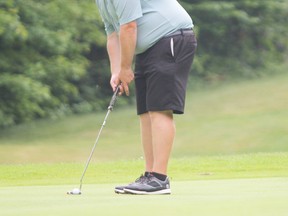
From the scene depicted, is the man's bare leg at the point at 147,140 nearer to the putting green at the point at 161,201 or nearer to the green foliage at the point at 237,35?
the putting green at the point at 161,201

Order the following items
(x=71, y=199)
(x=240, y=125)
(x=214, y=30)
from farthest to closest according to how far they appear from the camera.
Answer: (x=214, y=30) → (x=240, y=125) → (x=71, y=199)

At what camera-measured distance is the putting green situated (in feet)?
17.3

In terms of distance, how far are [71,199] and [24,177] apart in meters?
4.95

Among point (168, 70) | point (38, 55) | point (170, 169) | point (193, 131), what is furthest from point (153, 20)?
point (193, 131)

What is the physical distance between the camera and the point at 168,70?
6926 millimetres

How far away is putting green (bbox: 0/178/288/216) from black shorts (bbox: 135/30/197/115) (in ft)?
1.84

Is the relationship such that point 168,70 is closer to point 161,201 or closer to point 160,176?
point 160,176

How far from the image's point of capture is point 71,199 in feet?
20.2

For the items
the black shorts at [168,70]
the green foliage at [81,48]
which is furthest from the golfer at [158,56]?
the green foliage at [81,48]

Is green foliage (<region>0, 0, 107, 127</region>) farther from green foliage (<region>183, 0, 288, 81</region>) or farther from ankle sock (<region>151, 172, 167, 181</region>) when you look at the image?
ankle sock (<region>151, 172, 167, 181</region>)

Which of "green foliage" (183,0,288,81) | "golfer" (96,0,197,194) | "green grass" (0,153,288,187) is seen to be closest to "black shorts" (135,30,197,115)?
"golfer" (96,0,197,194)

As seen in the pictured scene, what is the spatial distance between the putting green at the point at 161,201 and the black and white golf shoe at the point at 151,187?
0.08m

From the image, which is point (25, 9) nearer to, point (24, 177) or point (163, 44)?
point (24, 177)

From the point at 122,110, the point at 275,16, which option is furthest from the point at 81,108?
the point at 275,16
